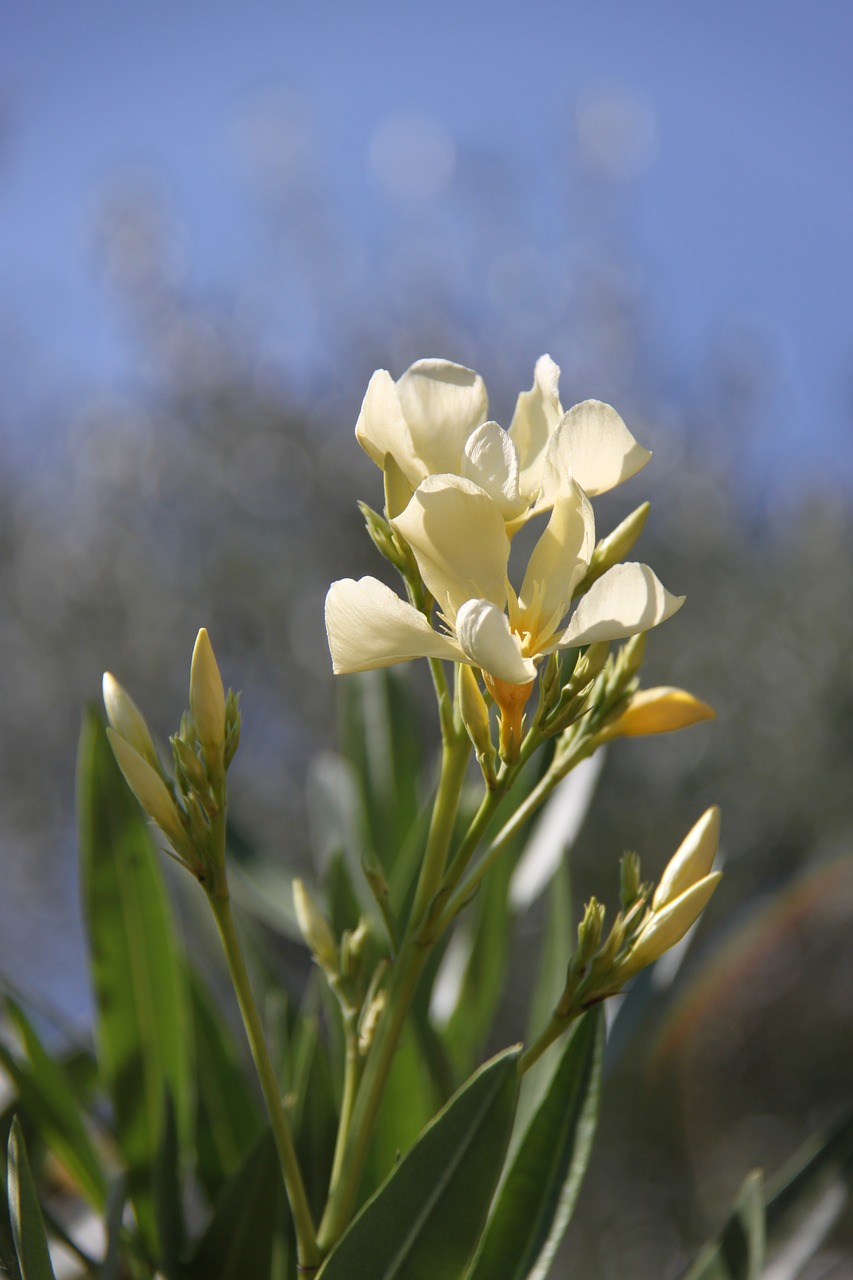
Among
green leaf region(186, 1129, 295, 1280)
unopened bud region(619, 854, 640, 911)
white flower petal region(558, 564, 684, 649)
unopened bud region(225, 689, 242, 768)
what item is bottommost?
green leaf region(186, 1129, 295, 1280)

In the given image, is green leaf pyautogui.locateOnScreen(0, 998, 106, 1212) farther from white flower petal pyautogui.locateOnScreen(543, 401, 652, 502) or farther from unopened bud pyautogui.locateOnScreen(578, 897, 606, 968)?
white flower petal pyautogui.locateOnScreen(543, 401, 652, 502)

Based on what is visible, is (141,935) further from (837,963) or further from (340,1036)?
(837,963)

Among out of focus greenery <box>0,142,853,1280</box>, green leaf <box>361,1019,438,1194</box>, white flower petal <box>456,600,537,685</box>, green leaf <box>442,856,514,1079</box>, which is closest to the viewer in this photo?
white flower petal <box>456,600,537,685</box>

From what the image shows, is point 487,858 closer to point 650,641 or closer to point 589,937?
point 589,937

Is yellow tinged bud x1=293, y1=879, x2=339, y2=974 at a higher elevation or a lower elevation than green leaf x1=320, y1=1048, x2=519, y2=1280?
higher

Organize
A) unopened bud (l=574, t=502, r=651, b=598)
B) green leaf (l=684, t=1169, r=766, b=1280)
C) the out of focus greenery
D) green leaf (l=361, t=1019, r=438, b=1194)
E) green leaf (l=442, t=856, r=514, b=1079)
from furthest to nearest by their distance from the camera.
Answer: the out of focus greenery, green leaf (l=442, t=856, r=514, b=1079), green leaf (l=361, t=1019, r=438, b=1194), green leaf (l=684, t=1169, r=766, b=1280), unopened bud (l=574, t=502, r=651, b=598)

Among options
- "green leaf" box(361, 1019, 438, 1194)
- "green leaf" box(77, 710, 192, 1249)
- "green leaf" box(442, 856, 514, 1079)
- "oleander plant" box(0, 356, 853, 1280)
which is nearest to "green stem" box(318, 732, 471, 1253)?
"oleander plant" box(0, 356, 853, 1280)

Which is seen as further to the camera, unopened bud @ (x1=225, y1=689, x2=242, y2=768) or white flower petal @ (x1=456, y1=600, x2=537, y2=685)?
unopened bud @ (x1=225, y1=689, x2=242, y2=768)

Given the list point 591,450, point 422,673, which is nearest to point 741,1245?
point 591,450
